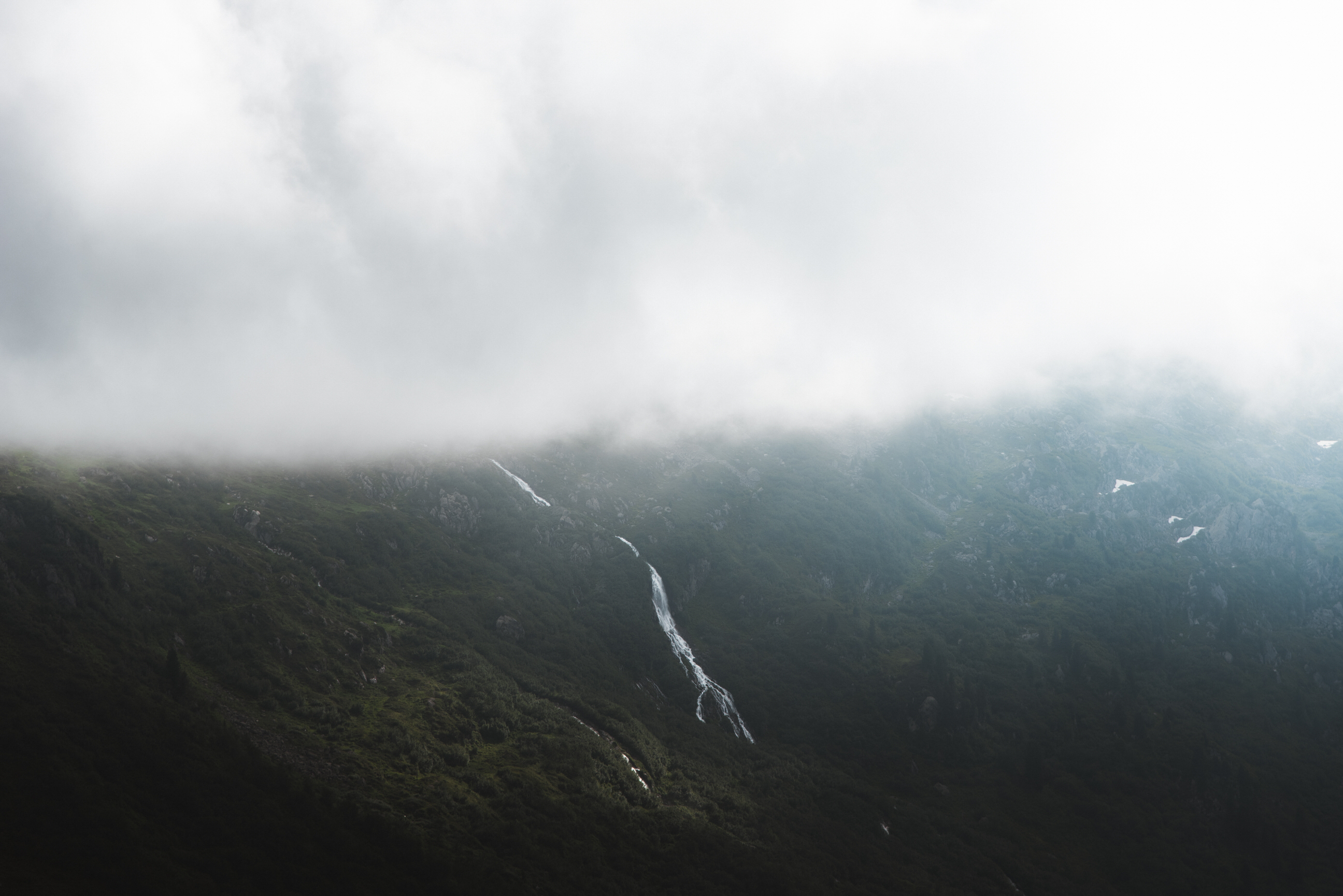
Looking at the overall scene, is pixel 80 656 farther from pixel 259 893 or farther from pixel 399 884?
pixel 399 884

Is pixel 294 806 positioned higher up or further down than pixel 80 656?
further down

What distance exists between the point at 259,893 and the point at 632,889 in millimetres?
86939

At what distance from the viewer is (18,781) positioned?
6476 inches

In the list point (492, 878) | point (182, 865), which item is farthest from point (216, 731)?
point (492, 878)

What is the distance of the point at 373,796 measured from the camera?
7844 inches

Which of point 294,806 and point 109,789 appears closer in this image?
point 109,789

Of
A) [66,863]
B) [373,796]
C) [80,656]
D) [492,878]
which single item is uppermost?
[80,656]

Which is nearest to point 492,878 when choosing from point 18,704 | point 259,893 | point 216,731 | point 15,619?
point 259,893

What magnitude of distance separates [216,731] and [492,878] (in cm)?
7871

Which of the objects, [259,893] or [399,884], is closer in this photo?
[259,893]

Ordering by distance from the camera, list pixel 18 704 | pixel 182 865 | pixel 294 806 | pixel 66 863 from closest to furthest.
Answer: pixel 66 863, pixel 182 865, pixel 18 704, pixel 294 806

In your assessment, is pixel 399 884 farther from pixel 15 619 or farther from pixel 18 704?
pixel 15 619

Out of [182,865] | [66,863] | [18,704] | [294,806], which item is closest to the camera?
[66,863]

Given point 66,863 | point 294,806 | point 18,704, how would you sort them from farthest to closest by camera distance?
point 294,806, point 18,704, point 66,863
